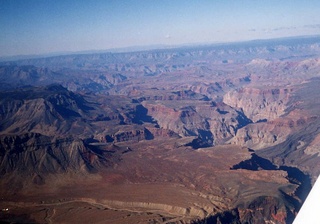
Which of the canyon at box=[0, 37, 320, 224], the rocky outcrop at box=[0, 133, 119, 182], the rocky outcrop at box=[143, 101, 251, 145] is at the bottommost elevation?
the rocky outcrop at box=[143, 101, 251, 145]

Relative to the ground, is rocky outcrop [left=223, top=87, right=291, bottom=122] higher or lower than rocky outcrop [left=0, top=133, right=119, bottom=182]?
lower

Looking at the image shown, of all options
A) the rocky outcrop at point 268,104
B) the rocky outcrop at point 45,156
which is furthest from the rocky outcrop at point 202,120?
the rocky outcrop at point 45,156

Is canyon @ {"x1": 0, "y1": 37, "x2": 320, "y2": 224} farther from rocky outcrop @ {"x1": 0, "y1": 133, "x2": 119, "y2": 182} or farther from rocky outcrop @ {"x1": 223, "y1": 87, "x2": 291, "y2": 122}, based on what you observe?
rocky outcrop @ {"x1": 223, "y1": 87, "x2": 291, "y2": 122}

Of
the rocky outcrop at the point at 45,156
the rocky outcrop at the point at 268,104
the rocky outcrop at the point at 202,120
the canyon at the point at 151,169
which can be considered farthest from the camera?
the rocky outcrop at the point at 268,104

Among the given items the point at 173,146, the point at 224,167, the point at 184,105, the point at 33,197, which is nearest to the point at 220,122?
the point at 184,105

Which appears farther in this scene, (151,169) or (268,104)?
(268,104)

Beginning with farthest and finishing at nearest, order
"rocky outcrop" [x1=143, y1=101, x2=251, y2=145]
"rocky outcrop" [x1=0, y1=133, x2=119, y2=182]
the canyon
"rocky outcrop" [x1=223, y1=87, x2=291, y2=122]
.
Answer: "rocky outcrop" [x1=223, y1=87, x2=291, y2=122], "rocky outcrop" [x1=143, y1=101, x2=251, y2=145], "rocky outcrop" [x1=0, y1=133, x2=119, y2=182], the canyon

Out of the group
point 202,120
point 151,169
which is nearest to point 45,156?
point 151,169

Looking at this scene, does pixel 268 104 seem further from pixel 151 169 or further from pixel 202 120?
pixel 151 169

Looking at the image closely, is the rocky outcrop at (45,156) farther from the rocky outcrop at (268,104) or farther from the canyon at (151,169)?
the rocky outcrop at (268,104)

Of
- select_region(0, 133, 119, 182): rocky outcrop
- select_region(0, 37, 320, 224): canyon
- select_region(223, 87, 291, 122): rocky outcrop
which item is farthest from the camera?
select_region(223, 87, 291, 122): rocky outcrop

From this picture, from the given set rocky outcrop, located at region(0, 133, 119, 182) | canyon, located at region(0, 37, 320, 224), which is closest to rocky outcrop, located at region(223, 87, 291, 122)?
canyon, located at region(0, 37, 320, 224)
